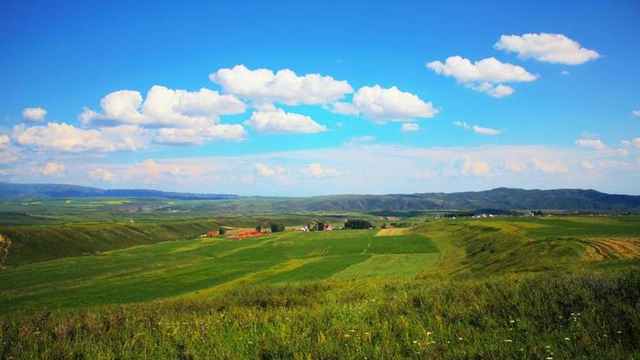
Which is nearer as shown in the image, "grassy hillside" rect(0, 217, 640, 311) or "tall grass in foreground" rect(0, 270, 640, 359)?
"tall grass in foreground" rect(0, 270, 640, 359)

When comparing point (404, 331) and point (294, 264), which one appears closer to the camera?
point (404, 331)

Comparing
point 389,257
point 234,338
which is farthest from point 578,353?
point 389,257

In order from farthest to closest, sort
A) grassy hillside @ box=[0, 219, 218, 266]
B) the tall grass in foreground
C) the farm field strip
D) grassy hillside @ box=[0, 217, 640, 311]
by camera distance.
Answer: grassy hillside @ box=[0, 219, 218, 266] < the farm field strip < grassy hillside @ box=[0, 217, 640, 311] < the tall grass in foreground

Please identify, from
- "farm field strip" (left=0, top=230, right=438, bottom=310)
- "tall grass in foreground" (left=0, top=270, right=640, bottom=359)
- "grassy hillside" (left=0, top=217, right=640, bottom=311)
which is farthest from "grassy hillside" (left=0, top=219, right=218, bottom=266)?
"tall grass in foreground" (left=0, top=270, right=640, bottom=359)

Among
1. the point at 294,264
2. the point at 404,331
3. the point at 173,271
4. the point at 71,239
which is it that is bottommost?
the point at 173,271

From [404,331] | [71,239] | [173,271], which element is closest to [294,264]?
[173,271]

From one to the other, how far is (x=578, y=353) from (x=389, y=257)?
2876 inches

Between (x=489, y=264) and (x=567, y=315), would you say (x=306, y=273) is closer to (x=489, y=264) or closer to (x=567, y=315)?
(x=489, y=264)

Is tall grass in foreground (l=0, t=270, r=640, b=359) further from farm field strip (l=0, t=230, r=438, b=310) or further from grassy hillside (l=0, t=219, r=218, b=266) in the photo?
grassy hillside (l=0, t=219, r=218, b=266)

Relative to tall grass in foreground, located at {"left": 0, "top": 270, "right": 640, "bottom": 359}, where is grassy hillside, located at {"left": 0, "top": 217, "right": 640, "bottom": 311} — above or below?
below

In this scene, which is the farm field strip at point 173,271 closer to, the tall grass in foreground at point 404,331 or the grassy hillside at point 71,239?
the grassy hillside at point 71,239

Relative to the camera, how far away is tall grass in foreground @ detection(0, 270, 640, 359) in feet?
30.6

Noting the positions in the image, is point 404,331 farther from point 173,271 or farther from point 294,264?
point 173,271

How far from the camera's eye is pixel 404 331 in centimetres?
1151
